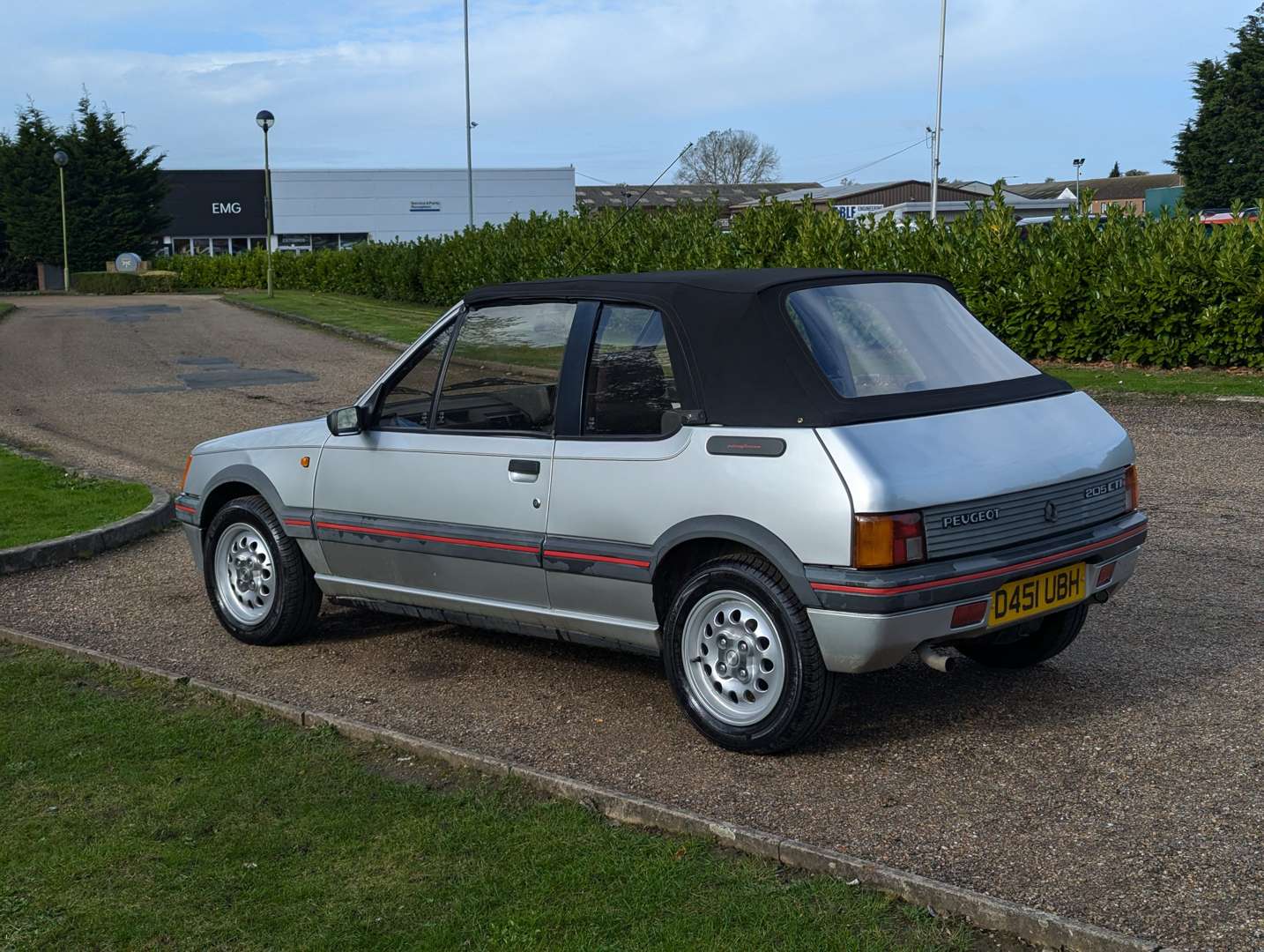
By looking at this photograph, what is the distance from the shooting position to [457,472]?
5.95 m

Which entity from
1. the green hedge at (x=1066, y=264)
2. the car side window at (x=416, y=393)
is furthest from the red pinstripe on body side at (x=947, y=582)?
the green hedge at (x=1066, y=264)

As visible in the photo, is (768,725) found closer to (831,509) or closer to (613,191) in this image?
(831,509)

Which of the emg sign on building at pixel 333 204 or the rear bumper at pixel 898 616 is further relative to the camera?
the emg sign on building at pixel 333 204

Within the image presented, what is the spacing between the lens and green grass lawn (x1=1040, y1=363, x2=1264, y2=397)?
14.7m

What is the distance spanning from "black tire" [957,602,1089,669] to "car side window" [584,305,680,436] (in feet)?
5.90

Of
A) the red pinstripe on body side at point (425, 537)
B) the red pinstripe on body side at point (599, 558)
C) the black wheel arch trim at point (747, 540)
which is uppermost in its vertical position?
the black wheel arch trim at point (747, 540)

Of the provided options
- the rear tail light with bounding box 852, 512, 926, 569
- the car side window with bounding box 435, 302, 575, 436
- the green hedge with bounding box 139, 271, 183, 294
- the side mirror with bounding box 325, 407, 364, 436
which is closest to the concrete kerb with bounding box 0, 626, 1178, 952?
the rear tail light with bounding box 852, 512, 926, 569

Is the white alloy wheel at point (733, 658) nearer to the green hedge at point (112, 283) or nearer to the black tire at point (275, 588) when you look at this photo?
the black tire at point (275, 588)

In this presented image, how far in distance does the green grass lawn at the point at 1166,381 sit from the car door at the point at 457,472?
34.1 feet

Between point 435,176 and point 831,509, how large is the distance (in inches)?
3225

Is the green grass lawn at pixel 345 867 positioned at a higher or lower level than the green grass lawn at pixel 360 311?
lower

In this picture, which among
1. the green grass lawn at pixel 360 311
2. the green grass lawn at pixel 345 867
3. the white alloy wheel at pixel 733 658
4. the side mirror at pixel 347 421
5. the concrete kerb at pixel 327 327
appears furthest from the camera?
the green grass lawn at pixel 360 311

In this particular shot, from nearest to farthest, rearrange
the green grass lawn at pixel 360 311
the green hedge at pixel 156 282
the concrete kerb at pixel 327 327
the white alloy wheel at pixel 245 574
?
the white alloy wheel at pixel 245 574 → the concrete kerb at pixel 327 327 → the green grass lawn at pixel 360 311 → the green hedge at pixel 156 282

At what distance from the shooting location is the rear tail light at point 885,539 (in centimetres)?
459
